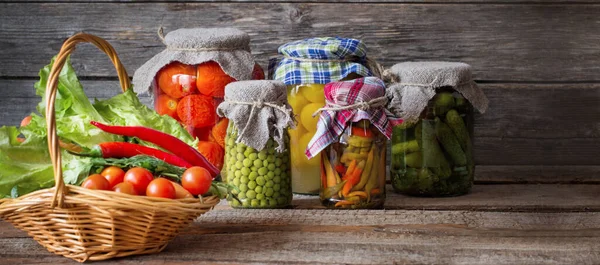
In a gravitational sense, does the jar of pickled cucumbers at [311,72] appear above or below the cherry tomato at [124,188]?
above

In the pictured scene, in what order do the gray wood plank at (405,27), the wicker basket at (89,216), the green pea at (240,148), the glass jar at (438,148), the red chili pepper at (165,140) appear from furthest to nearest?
the gray wood plank at (405,27)
the glass jar at (438,148)
the green pea at (240,148)
the red chili pepper at (165,140)
the wicker basket at (89,216)

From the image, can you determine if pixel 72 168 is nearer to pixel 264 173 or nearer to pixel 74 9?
pixel 264 173

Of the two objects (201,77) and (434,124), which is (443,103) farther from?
(201,77)

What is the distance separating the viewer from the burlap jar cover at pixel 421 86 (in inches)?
57.6

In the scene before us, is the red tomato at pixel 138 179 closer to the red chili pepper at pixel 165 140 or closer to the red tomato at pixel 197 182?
the red tomato at pixel 197 182

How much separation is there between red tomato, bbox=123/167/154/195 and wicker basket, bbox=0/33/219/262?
0.05 meters

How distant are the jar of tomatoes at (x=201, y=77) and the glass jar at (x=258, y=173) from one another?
0.11 metres

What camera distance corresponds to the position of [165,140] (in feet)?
4.29

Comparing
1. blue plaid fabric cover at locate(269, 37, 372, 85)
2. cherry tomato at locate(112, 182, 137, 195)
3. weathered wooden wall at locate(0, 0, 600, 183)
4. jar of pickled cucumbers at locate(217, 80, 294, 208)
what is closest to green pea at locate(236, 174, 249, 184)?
jar of pickled cucumbers at locate(217, 80, 294, 208)

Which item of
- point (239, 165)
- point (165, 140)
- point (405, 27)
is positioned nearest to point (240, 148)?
point (239, 165)

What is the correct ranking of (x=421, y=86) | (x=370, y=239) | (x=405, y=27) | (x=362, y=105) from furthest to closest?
1. (x=405, y=27)
2. (x=421, y=86)
3. (x=362, y=105)
4. (x=370, y=239)

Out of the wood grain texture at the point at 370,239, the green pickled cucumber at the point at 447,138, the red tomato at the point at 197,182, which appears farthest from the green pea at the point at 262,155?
the green pickled cucumber at the point at 447,138

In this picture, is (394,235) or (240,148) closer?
(394,235)

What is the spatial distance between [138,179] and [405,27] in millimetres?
857
